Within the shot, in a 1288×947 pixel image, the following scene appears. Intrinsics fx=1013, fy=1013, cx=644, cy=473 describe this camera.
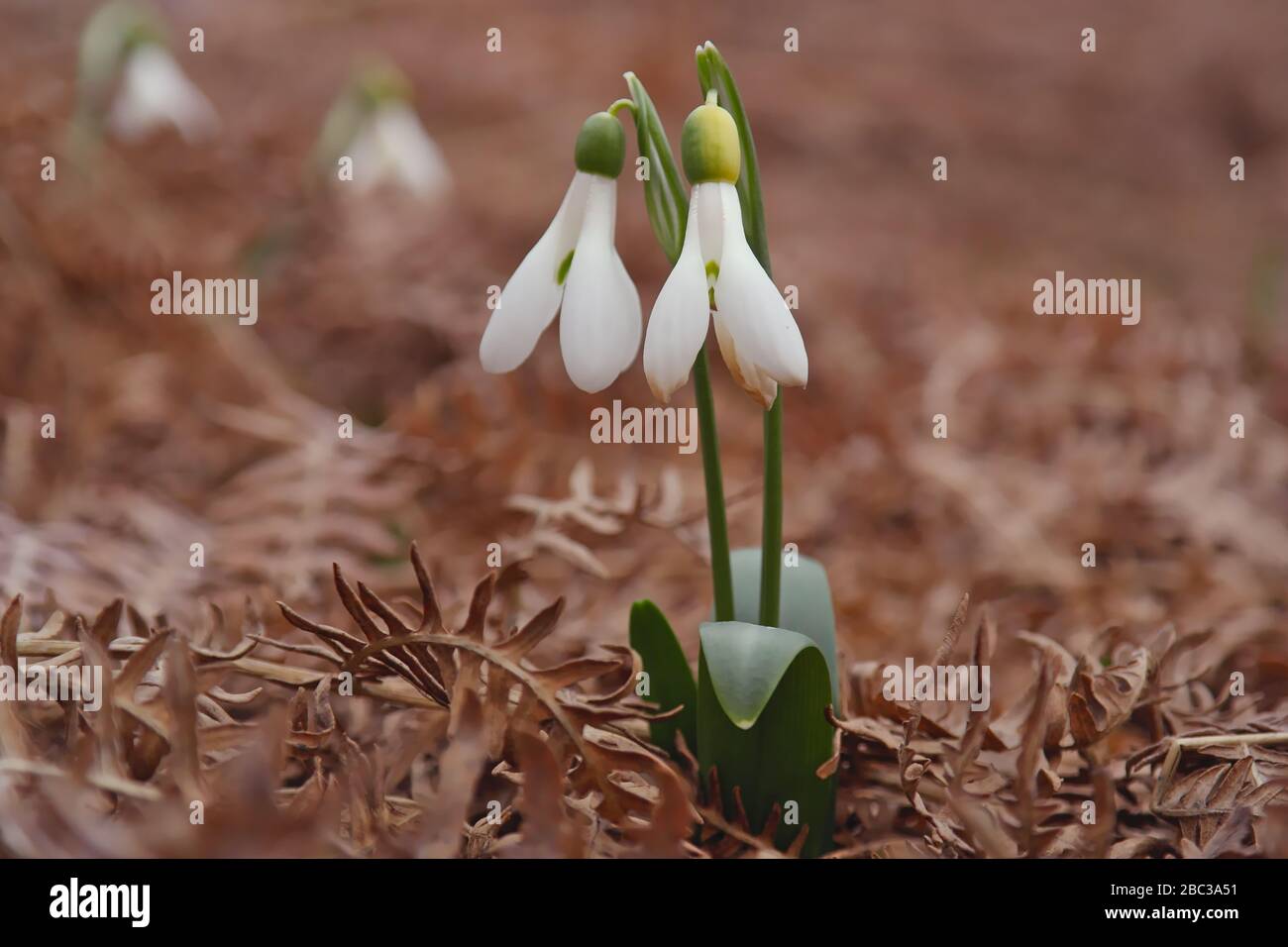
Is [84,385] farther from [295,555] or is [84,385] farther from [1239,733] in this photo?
[1239,733]

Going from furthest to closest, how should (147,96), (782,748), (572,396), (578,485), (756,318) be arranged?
(147,96)
(572,396)
(578,485)
(782,748)
(756,318)

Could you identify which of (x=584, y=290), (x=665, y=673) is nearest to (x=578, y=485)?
(x=665, y=673)

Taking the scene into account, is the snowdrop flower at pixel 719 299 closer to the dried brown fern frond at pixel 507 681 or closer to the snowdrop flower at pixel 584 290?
the snowdrop flower at pixel 584 290

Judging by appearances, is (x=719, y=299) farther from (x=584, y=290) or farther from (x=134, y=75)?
(x=134, y=75)

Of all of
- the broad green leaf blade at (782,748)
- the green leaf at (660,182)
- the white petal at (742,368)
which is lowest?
the broad green leaf blade at (782,748)

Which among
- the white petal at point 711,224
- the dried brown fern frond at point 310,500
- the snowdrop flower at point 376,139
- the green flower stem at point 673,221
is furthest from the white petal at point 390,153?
the white petal at point 711,224
